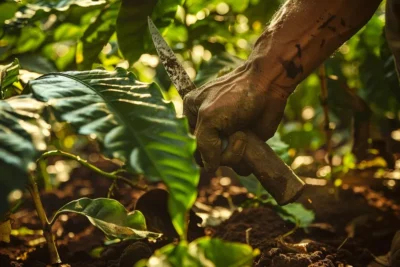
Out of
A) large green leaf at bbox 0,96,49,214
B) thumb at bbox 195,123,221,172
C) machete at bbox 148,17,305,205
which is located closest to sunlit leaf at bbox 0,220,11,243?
large green leaf at bbox 0,96,49,214

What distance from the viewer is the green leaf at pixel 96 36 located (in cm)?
169

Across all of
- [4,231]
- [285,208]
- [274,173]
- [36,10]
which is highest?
[36,10]

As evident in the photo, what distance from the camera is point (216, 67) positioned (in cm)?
182

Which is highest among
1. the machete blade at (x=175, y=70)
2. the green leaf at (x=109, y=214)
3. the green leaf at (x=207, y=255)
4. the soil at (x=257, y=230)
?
the machete blade at (x=175, y=70)

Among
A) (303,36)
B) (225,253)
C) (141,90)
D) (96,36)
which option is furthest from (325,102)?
(225,253)

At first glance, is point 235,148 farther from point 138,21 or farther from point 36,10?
point 36,10

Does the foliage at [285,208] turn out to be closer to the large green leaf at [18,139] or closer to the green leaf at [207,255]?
the green leaf at [207,255]

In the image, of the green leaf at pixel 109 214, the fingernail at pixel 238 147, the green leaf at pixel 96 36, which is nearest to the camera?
the green leaf at pixel 109 214

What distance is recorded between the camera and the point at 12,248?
1538 mm

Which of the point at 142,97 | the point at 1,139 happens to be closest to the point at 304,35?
the point at 142,97

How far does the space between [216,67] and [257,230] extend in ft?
2.15

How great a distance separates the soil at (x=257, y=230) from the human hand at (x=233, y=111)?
283mm

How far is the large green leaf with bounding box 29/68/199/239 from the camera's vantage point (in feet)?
2.75

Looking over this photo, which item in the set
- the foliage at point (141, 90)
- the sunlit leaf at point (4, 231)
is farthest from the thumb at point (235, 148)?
the sunlit leaf at point (4, 231)
